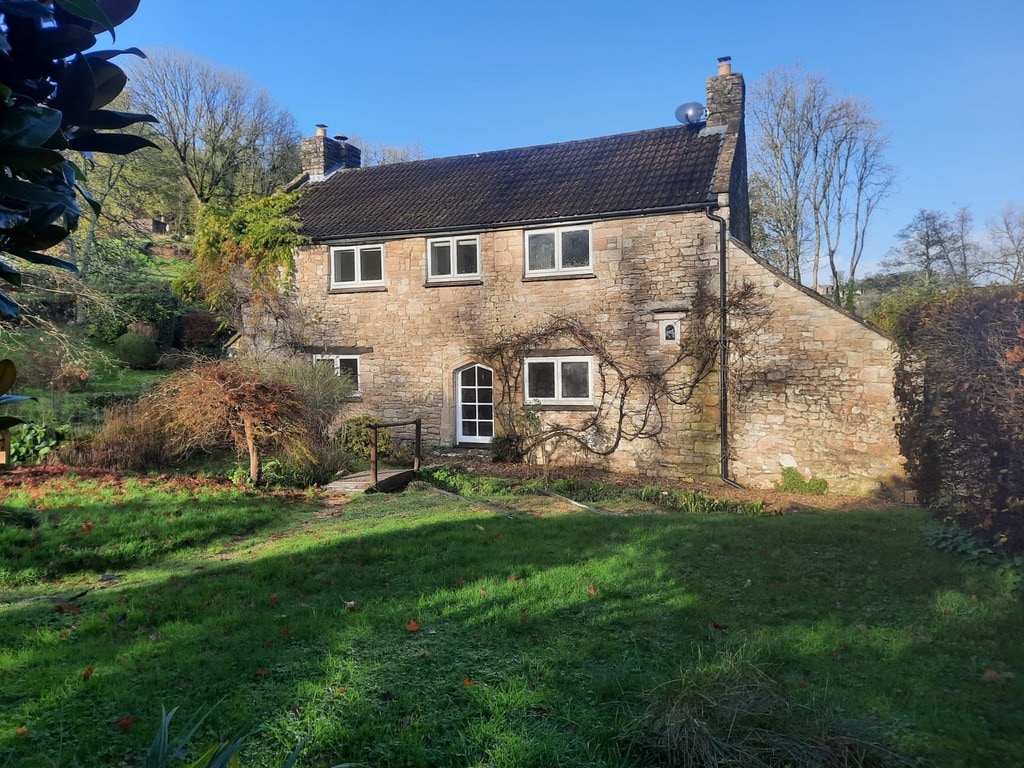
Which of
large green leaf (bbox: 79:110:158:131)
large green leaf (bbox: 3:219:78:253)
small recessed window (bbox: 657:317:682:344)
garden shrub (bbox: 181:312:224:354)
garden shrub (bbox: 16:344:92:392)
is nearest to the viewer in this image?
large green leaf (bbox: 3:219:78:253)

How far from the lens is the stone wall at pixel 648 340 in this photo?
1320 centimetres

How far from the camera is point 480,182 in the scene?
1789 centimetres

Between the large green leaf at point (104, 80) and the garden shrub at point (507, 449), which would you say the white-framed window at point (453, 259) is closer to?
the garden shrub at point (507, 449)

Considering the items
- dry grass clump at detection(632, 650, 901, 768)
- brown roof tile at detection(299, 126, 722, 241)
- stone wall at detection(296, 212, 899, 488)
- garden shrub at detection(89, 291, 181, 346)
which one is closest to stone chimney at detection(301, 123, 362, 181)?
brown roof tile at detection(299, 126, 722, 241)

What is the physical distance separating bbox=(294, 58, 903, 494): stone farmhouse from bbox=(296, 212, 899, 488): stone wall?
35 mm

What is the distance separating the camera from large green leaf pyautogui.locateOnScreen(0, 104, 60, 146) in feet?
4.43

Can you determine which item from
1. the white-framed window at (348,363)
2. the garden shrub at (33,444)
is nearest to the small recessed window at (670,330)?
the white-framed window at (348,363)

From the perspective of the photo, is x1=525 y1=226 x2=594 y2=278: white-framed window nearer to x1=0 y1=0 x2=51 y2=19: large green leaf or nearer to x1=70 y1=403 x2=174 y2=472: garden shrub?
x1=70 y1=403 x2=174 y2=472: garden shrub

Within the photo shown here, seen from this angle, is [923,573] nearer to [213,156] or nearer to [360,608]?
[360,608]

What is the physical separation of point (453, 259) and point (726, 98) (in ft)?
24.6

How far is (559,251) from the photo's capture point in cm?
1552

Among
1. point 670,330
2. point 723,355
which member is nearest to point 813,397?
point 723,355

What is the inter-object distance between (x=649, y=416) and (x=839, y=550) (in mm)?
7450

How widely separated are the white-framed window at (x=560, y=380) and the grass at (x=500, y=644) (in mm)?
7176
